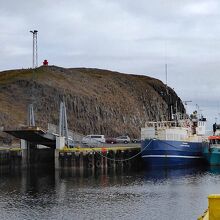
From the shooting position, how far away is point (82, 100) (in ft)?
372

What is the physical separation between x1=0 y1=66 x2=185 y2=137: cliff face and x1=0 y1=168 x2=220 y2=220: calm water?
30691mm

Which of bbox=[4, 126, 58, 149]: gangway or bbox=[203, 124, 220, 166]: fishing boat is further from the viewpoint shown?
bbox=[203, 124, 220, 166]: fishing boat

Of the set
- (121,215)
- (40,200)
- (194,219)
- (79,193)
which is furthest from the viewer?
(79,193)

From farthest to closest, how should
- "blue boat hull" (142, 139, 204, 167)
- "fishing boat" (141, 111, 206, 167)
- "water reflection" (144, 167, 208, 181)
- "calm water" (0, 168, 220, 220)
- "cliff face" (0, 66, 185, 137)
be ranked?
"cliff face" (0, 66, 185, 137)
"fishing boat" (141, 111, 206, 167)
"blue boat hull" (142, 139, 204, 167)
"water reflection" (144, 167, 208, 181)
"calm water" (0, 168, 220, 220)

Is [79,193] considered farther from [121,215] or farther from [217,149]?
[217,149]

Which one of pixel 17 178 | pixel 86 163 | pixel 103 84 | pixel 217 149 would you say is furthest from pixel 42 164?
pixel 103 84

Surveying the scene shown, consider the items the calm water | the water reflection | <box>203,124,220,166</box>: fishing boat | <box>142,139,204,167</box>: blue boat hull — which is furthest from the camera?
<box>203,124,220,166</box>: fishing boat

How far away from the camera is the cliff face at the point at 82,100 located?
103125mm

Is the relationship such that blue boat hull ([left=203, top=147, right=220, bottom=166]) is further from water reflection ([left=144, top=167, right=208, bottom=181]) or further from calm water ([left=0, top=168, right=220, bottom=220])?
calm water ([left=0, top=168, right=220, bottom=220])

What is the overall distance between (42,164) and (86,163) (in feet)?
29.0

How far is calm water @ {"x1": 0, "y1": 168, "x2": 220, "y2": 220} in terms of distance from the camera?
130 ft

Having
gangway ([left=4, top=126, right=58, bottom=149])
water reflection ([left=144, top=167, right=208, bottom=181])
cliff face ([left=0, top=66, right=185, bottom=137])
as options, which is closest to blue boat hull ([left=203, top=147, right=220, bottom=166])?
water reflection ([left=144, top=167, right=208, bottom=181])

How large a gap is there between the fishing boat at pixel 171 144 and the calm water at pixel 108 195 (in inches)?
224

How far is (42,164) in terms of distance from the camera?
7744 cm
